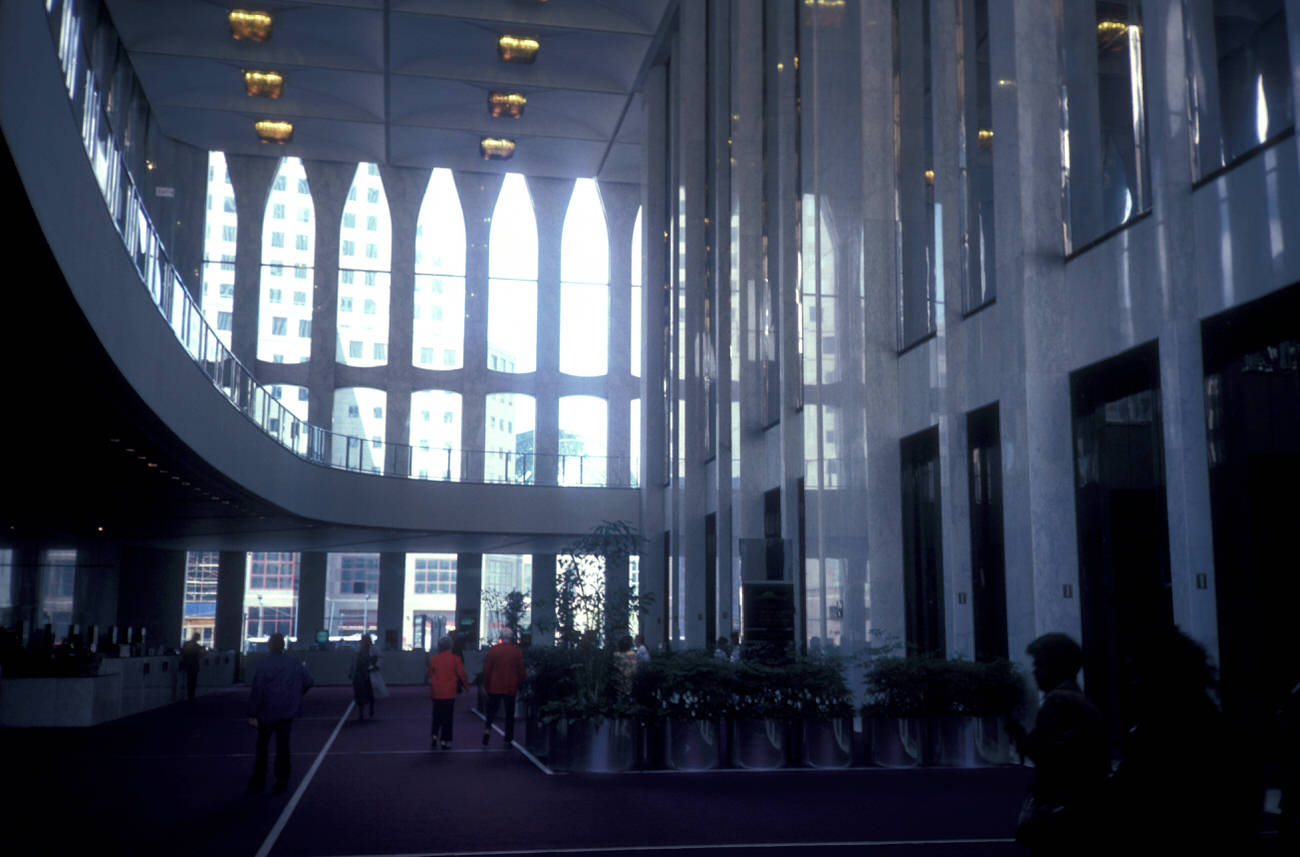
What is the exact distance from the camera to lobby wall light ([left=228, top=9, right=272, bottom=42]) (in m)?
30.5

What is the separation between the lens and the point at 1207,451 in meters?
11.8

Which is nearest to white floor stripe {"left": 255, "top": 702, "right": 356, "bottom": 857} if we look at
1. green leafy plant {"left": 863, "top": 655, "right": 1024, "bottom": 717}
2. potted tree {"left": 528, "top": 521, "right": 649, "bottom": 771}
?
potted tree {"left": 528, "top": 521, "right": 649, "bottom": 771}

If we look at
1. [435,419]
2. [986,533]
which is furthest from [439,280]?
[986,533]

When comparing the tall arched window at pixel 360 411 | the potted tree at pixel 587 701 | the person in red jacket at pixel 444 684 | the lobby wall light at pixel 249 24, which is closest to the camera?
the potted tree at pixel 587 701

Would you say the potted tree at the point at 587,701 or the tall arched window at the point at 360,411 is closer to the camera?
the potted tree at the point at 587,701

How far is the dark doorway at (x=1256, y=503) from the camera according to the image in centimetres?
1153

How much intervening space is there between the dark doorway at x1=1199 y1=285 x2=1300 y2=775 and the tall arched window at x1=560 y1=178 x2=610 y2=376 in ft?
106

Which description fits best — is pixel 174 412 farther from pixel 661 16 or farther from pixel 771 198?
pixel 661 16

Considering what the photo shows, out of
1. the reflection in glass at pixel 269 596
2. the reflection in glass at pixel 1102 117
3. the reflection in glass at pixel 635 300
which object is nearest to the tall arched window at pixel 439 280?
the reflection in glass at pixel 635 300

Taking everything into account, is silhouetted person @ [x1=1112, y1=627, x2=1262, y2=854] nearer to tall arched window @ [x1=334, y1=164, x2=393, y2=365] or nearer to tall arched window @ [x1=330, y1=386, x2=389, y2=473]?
tall arched window @ [x1=330, y1=386, x2=389, y2=473]

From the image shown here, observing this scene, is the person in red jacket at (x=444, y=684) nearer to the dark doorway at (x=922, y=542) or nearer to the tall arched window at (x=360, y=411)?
the dark doorway at (x=922, y=542)

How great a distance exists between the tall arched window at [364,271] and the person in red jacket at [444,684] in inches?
1056

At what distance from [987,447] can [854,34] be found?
25.3 ft

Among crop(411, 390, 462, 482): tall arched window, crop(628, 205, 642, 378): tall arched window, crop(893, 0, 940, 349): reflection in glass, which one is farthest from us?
crop(628, 205, 642, 378): tall arched window
